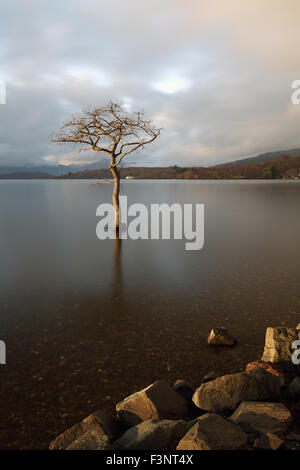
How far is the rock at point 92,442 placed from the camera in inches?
182

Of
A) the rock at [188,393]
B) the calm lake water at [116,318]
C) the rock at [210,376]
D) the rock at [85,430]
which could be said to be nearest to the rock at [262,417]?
the rock at [188,393]

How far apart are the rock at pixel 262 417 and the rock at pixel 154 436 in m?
1.01

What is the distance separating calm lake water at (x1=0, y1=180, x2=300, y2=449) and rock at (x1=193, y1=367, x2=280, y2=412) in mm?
1287

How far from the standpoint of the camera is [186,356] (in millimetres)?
8008

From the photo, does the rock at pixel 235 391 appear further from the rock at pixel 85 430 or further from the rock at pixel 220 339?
the rock at pixel 220 339

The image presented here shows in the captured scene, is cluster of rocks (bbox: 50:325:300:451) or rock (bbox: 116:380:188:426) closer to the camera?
cluster of rocks (bbox: 50:325:300:451)

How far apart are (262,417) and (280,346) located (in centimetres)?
270

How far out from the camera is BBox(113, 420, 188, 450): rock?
461cm

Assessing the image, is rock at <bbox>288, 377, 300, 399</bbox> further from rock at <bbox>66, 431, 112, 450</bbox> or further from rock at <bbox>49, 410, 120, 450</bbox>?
rock at <bbox>66, 431, 112, 450</bbox>

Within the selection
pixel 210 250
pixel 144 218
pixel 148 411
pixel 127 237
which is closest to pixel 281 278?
pixel 210 250

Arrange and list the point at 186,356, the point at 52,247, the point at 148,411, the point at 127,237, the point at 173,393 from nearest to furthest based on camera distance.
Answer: the point at 148,411, the point at 173,393, the point at 186,356, the point at 52,247, the point at 127,237

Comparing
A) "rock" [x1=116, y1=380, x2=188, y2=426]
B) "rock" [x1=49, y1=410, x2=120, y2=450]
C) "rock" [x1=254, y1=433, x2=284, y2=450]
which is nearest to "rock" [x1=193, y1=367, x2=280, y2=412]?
"rock" [x1=116, y1=380, x2=188, y2=426]

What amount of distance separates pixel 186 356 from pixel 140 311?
10.6 feet

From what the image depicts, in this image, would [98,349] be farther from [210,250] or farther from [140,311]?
[210,250]
